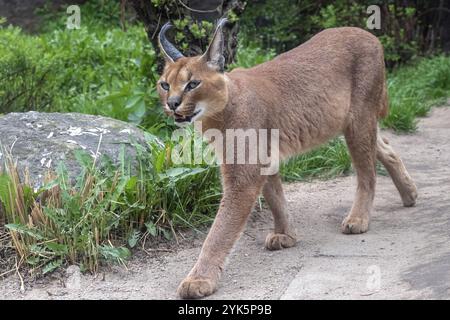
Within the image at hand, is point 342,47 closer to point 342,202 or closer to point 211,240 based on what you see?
point 342,202

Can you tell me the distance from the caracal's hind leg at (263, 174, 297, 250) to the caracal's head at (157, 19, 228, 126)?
74 cm

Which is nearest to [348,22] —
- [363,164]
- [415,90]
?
[415,90]

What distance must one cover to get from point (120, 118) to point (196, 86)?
2414 mm

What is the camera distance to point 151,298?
459cm

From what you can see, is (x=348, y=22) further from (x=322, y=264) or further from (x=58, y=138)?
(x=322, y=264)

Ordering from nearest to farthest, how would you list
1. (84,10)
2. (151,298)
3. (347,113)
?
(151,298), (347,113), (84,10)

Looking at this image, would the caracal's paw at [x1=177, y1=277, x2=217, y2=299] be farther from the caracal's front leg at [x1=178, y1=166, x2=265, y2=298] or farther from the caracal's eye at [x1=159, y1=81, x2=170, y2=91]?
the caracal's eye at [x1=159, y1=81, x2=170, y2=91]

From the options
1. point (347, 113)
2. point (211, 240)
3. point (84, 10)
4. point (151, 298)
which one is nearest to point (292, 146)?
point (347, 113)

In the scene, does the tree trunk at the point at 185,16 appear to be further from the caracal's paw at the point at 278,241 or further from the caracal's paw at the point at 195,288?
the caracal's paw at the point at 195,288

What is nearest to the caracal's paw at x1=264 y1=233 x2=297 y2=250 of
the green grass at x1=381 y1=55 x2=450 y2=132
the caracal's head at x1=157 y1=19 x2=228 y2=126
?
the caracal's head at x1=157 y1=19 x2=228 y2=126

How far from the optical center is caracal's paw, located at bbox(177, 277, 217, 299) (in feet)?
14.7

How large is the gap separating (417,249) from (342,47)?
1545 millimetres

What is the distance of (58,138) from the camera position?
5.67 metres

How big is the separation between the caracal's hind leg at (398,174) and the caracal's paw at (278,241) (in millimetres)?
1129
